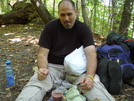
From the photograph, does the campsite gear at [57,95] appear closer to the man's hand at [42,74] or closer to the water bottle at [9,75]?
the man's hand at [42,74]

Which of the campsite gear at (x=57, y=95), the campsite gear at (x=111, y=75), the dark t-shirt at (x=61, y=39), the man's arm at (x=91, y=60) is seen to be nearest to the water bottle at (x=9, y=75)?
the dark t-shirt at (x=61, y=39)

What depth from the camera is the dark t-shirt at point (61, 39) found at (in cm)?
277

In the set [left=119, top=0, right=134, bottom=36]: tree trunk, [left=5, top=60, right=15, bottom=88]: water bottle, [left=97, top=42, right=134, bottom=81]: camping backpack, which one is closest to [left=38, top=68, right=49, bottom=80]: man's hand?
[left=5, top=60, right=15, bottom=88]: water bottle

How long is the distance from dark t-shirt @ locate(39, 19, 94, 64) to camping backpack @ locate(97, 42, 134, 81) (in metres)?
0.49

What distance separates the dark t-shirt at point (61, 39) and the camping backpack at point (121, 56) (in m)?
0.49

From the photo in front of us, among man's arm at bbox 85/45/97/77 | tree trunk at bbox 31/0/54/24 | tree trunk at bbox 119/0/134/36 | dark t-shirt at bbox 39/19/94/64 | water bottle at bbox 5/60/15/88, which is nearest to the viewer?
man's arm at bbox 85/45/97/77

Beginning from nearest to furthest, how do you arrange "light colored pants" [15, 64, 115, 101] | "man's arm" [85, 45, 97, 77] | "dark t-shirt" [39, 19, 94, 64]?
"light colored pants" [15, 64, 115, 101], "man's arm" [85, 45, 97, 77], "dark t-shirt" [39, 19, 94, 64]

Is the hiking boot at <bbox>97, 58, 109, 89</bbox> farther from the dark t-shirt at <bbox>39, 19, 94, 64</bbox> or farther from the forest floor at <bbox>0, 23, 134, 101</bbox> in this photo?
the dark t-shirt at <bbox>39, 19, 94, 64</bbox>

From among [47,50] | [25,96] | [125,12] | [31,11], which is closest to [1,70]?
[47,50]

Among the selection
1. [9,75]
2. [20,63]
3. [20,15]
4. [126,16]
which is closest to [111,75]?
[9,75]

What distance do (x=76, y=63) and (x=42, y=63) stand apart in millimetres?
652

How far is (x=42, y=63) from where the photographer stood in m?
2.64

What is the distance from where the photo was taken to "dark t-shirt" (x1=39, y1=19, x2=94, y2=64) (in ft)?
9.09

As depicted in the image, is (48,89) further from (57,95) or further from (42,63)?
(42,63)
